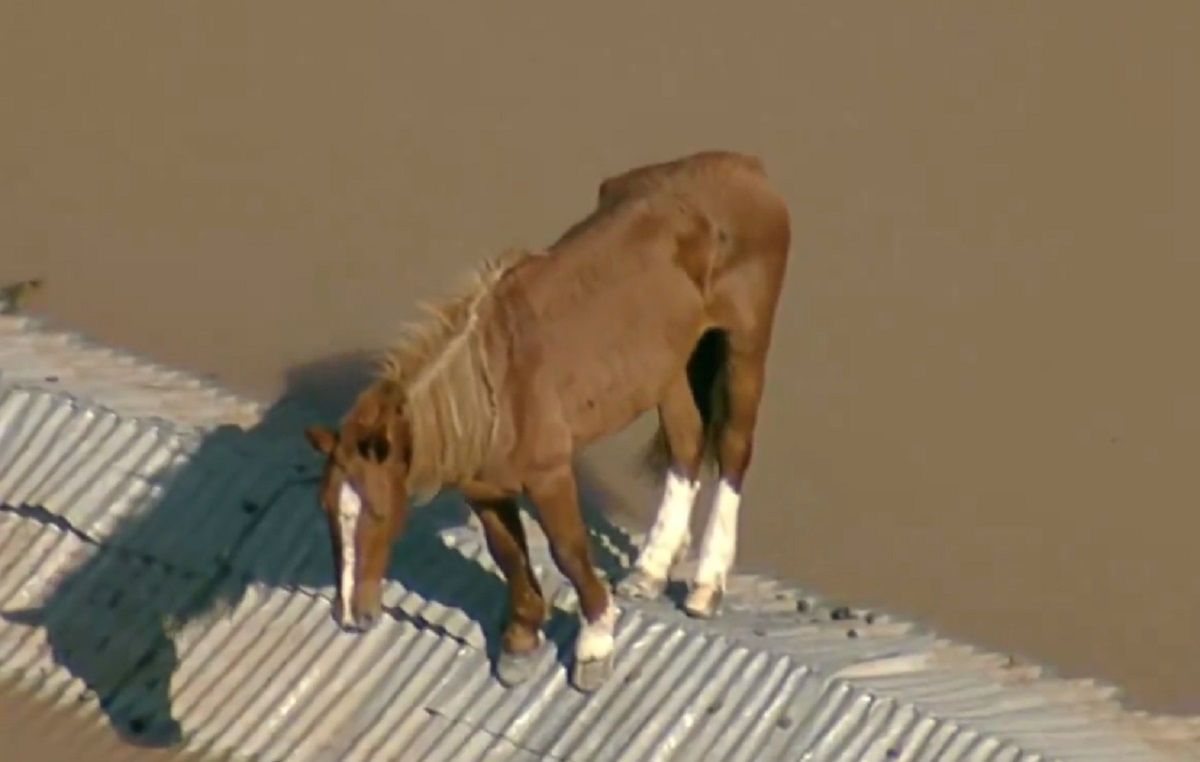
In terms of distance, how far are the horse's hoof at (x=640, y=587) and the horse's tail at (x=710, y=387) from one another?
1.04ft

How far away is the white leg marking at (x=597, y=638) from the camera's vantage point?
20.5 ft

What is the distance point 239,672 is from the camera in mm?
6801

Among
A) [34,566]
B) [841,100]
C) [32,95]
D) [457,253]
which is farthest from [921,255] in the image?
[32,95]

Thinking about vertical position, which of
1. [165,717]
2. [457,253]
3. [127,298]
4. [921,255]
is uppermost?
[921,255]

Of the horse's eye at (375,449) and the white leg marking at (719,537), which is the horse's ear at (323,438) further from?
the white leg marking at (719,537)

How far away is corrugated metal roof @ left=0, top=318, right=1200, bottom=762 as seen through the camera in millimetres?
6141

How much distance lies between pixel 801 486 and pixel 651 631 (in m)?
1.68

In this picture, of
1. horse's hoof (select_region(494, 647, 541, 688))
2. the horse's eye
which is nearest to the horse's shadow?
horse's hoof (select_region(494, 647, 541, 688))

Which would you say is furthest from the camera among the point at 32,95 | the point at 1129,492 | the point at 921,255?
the point at 32,95

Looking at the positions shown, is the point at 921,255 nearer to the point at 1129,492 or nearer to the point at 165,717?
the point at 1129,492

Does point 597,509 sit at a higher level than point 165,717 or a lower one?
higher

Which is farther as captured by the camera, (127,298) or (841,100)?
(841,100)

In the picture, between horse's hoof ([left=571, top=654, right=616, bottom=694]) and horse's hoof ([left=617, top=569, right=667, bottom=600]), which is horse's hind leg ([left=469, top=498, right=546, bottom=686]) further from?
horse's hoof ([left=617, top=569, right=667, bottom=600])

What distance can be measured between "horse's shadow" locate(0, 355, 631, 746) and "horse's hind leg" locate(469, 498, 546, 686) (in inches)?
8.9
